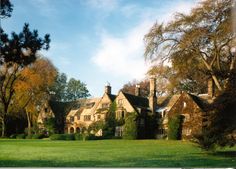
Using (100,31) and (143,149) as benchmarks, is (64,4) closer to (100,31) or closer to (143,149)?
(100,31)

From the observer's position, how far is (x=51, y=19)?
555 centimetres

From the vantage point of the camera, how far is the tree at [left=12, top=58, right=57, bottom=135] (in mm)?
5664

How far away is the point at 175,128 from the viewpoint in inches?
254

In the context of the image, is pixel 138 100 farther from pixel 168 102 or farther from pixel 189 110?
pixel 189 110

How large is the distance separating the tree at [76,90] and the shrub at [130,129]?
3.35 ft

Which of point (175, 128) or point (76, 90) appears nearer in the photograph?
point (76, 90)

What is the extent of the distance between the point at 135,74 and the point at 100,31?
0.72m

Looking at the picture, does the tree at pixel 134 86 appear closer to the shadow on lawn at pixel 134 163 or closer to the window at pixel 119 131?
the window at pixel 119 131

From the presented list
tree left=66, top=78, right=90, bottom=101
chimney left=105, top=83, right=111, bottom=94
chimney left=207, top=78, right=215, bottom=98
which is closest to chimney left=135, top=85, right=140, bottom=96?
chimney left=105, top=83, right=111, bottom=94

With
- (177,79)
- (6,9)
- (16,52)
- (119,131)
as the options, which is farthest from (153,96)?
(6,9)

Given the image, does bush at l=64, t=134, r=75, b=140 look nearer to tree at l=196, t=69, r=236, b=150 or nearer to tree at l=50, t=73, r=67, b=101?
tree at l=50, t=73, r=67, b=101

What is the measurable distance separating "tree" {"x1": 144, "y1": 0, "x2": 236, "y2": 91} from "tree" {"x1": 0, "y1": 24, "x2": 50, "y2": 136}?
1.44 metres

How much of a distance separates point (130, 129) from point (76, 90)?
4.45ft

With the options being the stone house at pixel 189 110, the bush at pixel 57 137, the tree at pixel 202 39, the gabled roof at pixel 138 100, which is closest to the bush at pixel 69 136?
the bush at pixel 57 137
